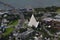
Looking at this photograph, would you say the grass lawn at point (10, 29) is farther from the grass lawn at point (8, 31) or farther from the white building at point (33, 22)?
the white building at point (33, 22)

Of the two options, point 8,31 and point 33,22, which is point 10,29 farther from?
point 33,22

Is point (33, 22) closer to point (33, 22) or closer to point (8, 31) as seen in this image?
point (33, 22)

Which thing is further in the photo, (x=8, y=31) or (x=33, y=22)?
(x=33, y=22)

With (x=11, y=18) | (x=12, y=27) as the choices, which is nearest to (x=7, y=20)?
(x=11, y=18)

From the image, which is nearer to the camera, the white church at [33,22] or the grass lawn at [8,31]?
the grass lawn at [8,31]

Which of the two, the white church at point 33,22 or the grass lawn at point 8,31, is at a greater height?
the white church at point 33,22

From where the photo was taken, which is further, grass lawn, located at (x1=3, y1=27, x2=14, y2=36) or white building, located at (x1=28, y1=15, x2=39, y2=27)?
white building, located at (x1=28, y1=15, x2=39, y2=27)

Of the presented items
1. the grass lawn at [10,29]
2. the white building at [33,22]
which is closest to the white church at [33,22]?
the white building at [33,22]

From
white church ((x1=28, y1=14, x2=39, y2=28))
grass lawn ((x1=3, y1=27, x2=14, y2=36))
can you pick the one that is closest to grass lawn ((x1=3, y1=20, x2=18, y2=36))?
grass lawn ((x1=3, y1=27, x2=14, y2=36))

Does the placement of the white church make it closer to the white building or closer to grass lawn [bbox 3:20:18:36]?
the white building

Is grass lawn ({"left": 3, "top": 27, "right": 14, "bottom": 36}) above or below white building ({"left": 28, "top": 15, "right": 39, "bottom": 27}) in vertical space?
below

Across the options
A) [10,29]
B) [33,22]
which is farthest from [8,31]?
[33,22]
